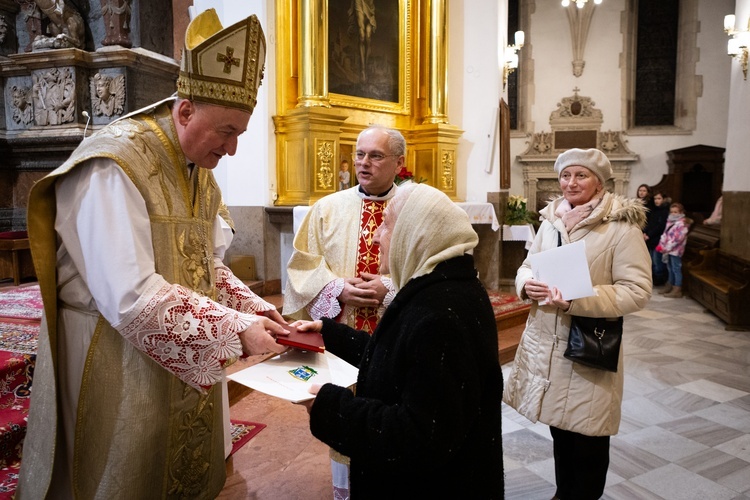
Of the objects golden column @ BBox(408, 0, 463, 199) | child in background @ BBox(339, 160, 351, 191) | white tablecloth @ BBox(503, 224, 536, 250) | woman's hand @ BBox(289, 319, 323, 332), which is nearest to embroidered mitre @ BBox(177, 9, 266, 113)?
woman's hand @ BBox(289, 319, 323, 332)

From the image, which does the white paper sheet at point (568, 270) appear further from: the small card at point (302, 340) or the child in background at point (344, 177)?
the child in background at point (344, 177)

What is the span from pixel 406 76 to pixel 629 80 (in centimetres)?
1031

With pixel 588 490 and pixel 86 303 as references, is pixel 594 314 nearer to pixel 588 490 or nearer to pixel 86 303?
pixel 588 490

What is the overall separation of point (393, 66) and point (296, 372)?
6.22 m

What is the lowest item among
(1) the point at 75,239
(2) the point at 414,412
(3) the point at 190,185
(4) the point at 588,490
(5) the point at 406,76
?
(4) the point at 588,490

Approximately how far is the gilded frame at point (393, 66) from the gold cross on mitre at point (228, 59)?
4.90m

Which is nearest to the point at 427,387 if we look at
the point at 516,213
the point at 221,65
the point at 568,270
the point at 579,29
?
the point at 221,65

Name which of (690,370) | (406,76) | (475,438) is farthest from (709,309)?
(475,438)

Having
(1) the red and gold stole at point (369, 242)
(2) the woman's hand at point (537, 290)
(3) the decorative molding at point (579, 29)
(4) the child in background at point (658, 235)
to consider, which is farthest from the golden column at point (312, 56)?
(3) the decorative molding at point (579, 29)

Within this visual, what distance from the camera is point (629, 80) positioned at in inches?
592

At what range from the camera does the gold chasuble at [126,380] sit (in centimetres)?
155

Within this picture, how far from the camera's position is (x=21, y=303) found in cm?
416

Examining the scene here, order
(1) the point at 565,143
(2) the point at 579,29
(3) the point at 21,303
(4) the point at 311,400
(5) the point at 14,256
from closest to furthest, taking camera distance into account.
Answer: (4) the point at 311,400
(3) the point at 21,303
(5) the point at 14,256
(2) the point at 579,29
(1) the point at 565,143

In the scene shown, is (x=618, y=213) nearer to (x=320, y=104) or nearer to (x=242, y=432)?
(x=242, y=432)
